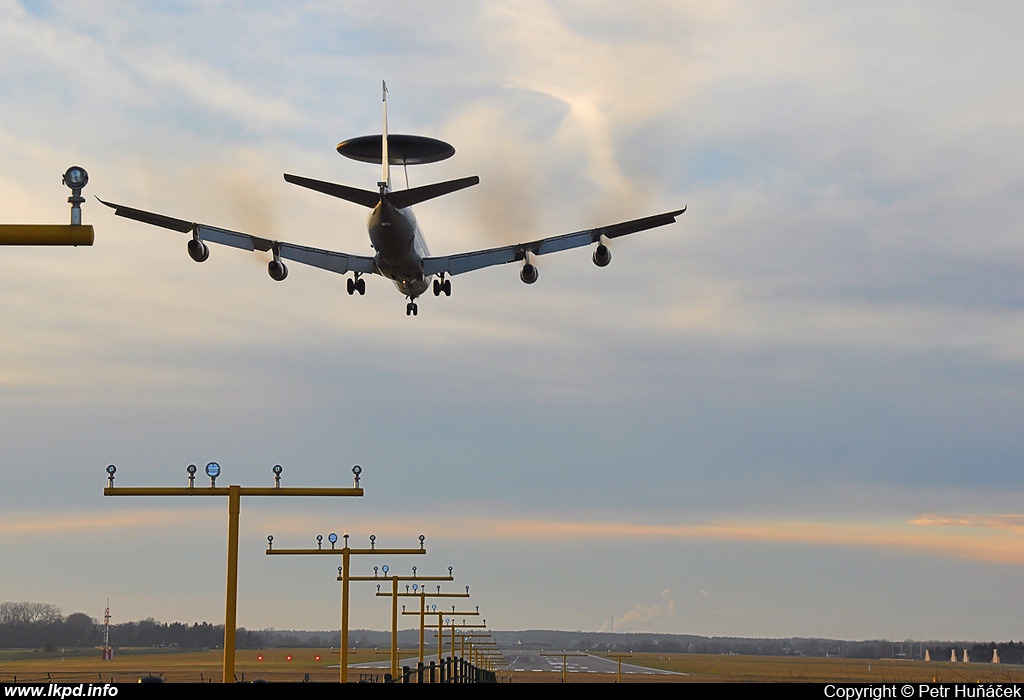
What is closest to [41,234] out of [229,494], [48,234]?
[48,234]

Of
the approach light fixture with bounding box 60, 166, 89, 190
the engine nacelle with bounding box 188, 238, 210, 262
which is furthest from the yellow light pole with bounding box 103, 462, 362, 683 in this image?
the approach light fixture with bounding box 60, 166, 89, 190

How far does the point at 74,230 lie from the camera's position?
655 inches

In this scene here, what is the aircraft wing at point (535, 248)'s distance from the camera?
42.7 meters

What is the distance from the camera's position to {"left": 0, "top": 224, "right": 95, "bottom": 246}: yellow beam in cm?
1662

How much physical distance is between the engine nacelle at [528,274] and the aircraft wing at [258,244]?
24.4 ft

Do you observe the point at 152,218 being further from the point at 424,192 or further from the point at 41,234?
the point at 41,234

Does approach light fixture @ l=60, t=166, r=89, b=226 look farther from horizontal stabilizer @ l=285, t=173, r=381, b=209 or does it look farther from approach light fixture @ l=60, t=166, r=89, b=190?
horizontal stabilizer @ l=285, t=173, r=381, b=209

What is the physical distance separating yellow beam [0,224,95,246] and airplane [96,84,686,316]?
A: 24.2 metres

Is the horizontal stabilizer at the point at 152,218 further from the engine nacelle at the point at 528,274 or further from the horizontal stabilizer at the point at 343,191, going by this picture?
the engine nacelle at the point at 528,274

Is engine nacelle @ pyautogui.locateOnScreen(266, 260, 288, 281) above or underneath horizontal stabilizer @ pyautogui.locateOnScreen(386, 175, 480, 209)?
underneath

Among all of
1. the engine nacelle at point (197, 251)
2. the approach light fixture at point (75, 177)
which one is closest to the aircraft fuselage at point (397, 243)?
the engine nacelle at point (197, 251)
